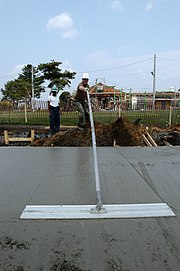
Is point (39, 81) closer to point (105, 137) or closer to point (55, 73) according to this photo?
point (55, 73)

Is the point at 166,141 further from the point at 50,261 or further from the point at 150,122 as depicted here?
the point at 50,261

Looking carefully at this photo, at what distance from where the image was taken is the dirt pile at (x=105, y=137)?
6.96 meters

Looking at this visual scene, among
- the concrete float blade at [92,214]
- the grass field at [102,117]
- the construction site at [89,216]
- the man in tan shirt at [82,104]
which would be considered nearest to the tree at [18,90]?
the grass field at [102,117]

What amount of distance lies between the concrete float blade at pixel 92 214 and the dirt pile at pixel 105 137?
4.72 meters

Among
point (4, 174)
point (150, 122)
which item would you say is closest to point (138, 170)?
point (4, 174)

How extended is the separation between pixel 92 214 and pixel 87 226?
0.18m

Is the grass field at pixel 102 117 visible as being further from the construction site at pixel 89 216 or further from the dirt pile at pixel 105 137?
the construction site at pixel 89 216

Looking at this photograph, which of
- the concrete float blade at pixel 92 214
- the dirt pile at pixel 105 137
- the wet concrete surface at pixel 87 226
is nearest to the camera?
the wet concrete surface at pixel 87 226

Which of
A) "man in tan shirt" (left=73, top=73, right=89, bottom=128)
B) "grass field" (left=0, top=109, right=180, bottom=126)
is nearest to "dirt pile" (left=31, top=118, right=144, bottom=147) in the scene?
"man in tan shirt" (left=73, top=73, right=89, bottom=128)

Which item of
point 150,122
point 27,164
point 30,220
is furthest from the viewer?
point 150,122

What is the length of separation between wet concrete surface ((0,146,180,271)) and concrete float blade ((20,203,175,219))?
0.06 metres

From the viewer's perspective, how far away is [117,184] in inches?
110

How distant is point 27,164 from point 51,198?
1514 mm

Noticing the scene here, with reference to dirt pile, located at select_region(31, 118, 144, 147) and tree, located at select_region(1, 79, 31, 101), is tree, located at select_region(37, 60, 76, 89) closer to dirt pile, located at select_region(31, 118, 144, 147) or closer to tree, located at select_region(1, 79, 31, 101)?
tree, located at select_region(1, 79, 31, 101)
